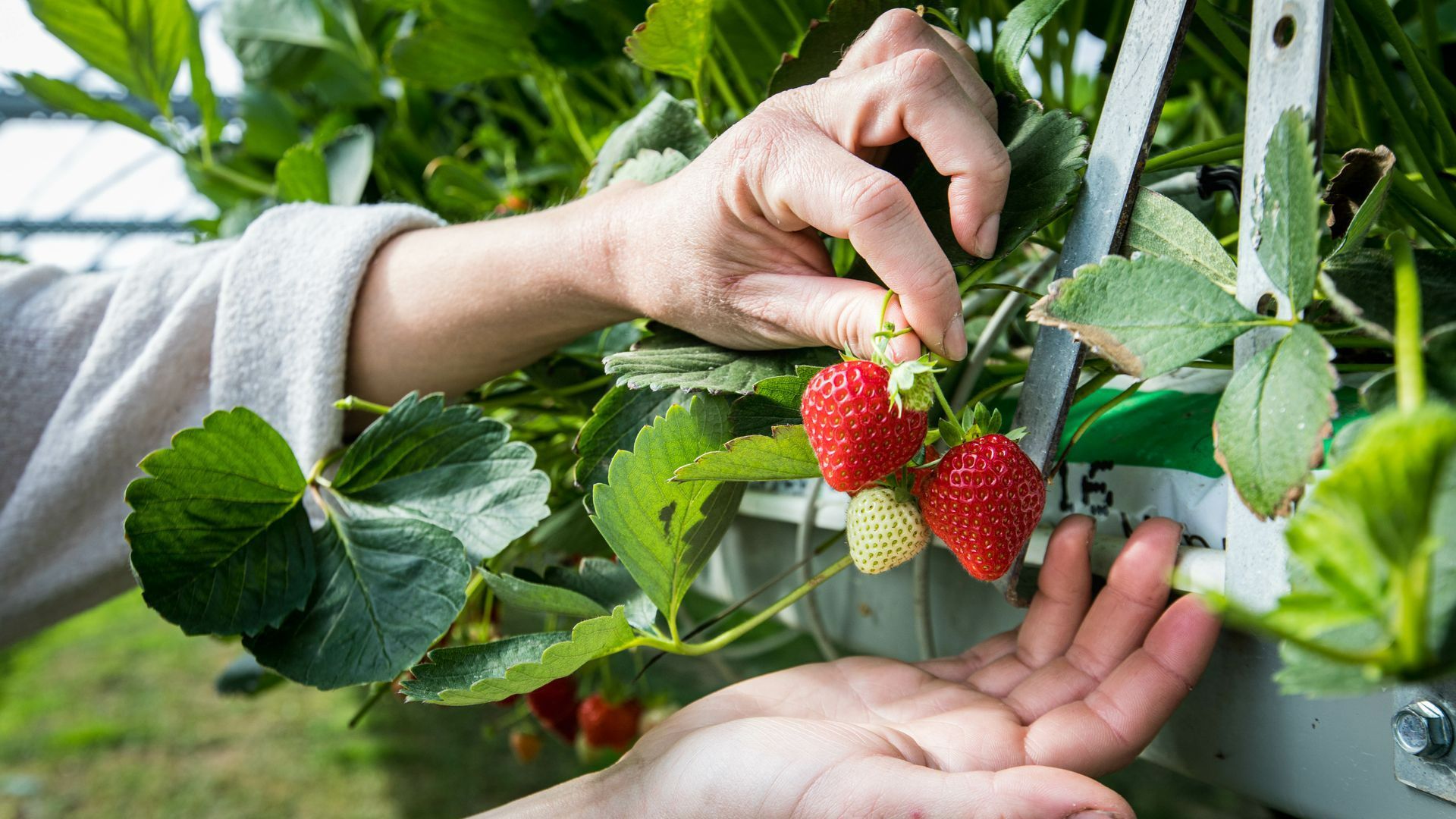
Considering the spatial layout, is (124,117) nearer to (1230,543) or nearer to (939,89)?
(939,89)

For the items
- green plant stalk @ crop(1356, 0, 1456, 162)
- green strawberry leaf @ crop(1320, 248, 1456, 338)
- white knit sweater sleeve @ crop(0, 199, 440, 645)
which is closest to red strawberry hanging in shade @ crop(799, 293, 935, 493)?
green strawberry leaf @ crop(1320, 248, 1456, 338)

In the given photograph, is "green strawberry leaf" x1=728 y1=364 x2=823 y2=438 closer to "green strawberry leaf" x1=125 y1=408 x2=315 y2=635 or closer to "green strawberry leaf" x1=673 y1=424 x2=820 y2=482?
"green strawberry leaf" x1=673 y1=424 x2=820 y2=482

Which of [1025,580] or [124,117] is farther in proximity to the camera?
[124,117]

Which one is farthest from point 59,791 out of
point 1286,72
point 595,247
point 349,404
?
point 1286,72

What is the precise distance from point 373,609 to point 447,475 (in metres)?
0.06

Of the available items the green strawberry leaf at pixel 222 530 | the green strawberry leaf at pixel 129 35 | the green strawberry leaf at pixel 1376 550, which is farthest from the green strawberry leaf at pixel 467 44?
the green strawberry leaf at pixel 1376 550

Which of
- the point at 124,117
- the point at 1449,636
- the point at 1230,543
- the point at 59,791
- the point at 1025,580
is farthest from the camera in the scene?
the point at 59,791

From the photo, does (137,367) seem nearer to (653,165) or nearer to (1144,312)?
(653,165)

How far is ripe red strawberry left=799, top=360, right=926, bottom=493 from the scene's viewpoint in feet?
0.84

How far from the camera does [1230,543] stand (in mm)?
259

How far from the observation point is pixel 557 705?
0.74 m

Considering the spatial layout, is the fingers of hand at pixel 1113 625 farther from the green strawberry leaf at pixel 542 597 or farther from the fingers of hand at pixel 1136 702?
the green strawberry leaf at pixel 542 597

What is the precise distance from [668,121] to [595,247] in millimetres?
88

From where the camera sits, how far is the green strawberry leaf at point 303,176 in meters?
0.63
